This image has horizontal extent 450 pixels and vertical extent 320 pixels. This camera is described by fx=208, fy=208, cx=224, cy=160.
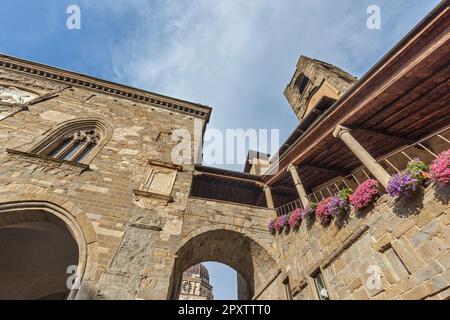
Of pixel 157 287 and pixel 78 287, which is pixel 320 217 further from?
pixel 78 287

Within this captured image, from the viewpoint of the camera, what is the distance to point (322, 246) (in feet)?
16.6

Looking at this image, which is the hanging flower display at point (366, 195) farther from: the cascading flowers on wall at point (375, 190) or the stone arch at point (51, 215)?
the stone arch at point (51, 215)

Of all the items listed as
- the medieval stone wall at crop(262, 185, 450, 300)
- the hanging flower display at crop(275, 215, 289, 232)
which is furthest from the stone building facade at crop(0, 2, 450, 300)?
the hanging flower display at crop(275, 215, 289, 232)

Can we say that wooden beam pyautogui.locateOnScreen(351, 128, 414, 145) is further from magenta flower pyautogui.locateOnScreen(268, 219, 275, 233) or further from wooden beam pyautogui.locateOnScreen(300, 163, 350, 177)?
magenta flower pyautogui.locateOnScreen(268, 219, 275, 233)

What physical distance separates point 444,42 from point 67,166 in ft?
33.9

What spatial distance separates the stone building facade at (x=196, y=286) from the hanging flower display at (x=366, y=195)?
1191 inches

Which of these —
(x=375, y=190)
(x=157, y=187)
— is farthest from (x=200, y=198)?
(x=375, y=190)

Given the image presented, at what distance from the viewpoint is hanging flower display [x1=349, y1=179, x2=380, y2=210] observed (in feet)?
13.6

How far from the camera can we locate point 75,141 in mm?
8781

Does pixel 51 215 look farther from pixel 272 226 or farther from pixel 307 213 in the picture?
pixel 307 213

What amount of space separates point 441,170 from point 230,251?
643 centimetres

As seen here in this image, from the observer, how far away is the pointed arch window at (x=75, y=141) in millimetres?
7934

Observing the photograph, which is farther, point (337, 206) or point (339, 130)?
point (339, 130)
